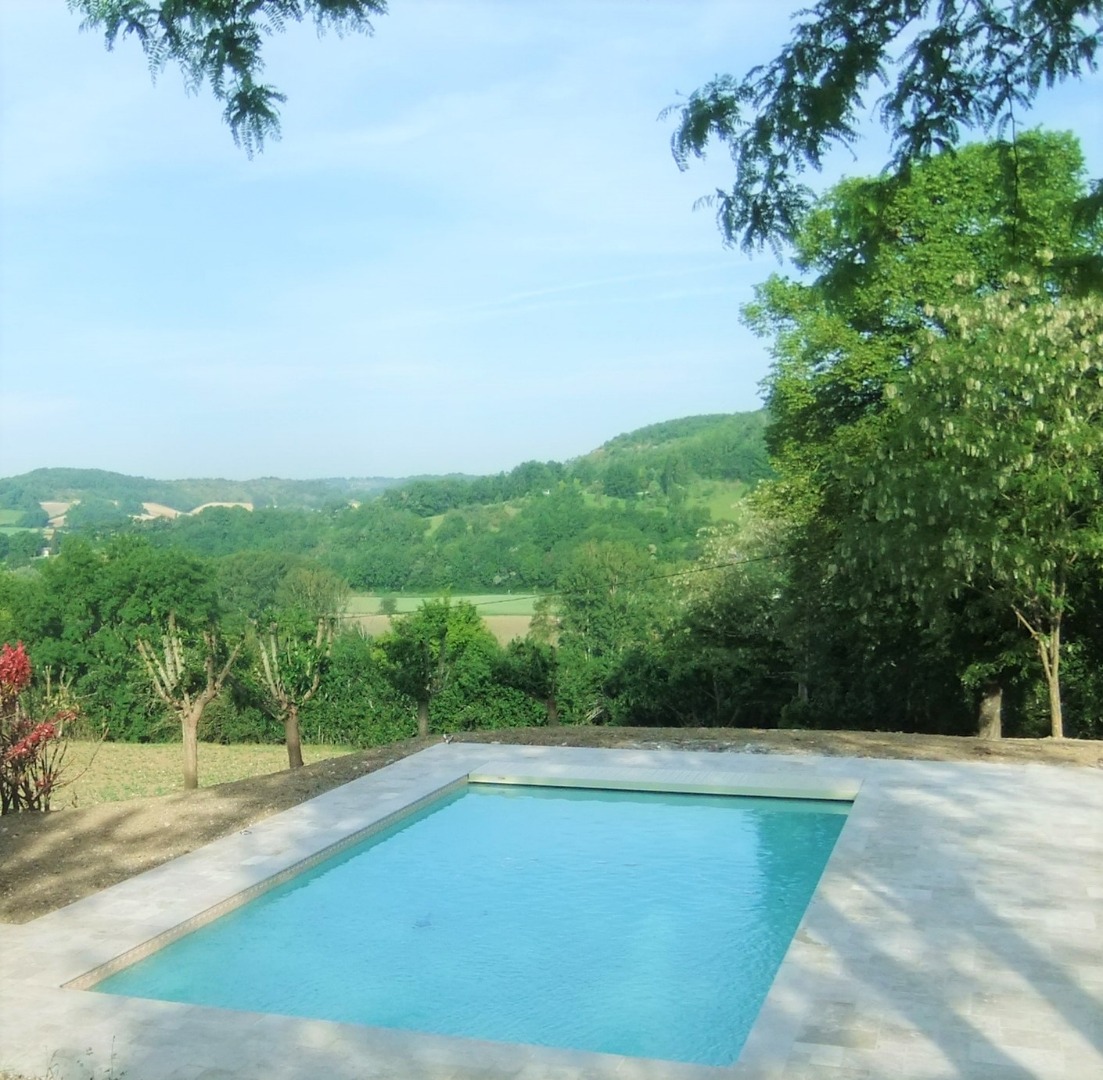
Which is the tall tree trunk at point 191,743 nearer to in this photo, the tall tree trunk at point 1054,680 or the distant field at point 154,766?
the distant field at point 154,766

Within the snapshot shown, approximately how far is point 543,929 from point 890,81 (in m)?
5.05

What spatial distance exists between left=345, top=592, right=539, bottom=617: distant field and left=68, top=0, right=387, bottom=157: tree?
1420 inches

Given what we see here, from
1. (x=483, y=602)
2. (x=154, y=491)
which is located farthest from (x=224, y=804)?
(x=154, y=491)

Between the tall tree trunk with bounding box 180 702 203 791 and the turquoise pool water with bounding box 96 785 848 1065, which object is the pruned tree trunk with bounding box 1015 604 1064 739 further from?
the tall tree trunk with bounding box 180 702 203 791

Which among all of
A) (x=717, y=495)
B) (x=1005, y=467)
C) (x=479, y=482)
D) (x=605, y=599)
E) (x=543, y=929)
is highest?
(x=479, y=482)

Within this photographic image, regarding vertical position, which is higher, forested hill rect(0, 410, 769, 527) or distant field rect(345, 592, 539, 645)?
forested hill rect(0, 410, 769, 527)

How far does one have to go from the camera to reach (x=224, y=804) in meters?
9.39

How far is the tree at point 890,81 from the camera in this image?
4.47 m

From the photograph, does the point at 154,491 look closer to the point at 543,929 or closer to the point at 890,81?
the point at 543,929

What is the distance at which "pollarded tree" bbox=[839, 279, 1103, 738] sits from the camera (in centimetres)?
1227

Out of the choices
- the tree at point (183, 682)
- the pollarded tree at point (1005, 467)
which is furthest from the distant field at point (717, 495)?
the tree at point (183, 682)

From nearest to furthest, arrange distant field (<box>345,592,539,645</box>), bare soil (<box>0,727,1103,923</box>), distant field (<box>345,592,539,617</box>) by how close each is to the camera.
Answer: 1. bare soil (<box>0,727,1103,923</box>)
2. distant field (<box>345,592,539,645</box>)
3. distant field (<box>345,592,539,617</box>)

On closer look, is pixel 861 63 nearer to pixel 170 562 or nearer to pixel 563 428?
pixel 563 428

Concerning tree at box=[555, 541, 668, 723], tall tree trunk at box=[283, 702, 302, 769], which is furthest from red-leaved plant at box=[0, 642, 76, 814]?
tree at box=[555, 541, 668, 723]
